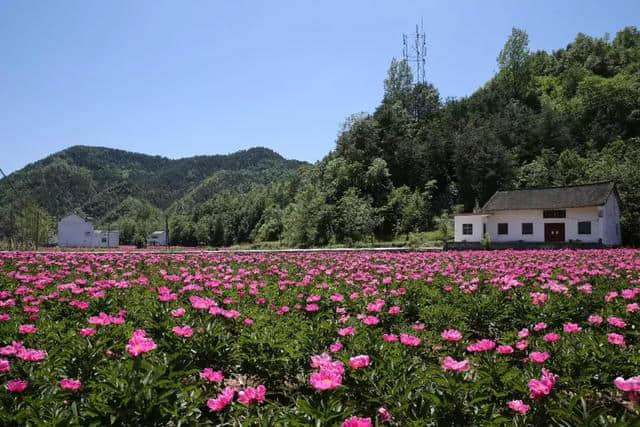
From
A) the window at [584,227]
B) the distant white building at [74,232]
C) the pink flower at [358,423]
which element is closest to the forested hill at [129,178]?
the distant white building at [74,232]

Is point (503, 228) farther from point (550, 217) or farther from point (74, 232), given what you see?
point (74, 232)

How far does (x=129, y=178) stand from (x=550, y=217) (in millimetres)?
154014

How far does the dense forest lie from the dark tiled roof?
562 centimetres

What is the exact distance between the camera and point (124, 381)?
294 centimetres

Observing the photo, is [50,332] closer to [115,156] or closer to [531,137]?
[531,137]

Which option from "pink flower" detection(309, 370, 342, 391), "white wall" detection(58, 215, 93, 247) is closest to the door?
"pink flower" detection(309, 370, 342, 391)

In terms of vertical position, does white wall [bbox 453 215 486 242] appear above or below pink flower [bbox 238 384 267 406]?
above

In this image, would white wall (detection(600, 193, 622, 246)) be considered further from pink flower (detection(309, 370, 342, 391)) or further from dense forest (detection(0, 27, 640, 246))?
pink flower (detection(309, 370, 342, 391))

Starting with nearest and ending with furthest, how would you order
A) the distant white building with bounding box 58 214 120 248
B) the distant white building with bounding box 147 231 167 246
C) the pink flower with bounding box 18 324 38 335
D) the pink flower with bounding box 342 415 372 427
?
the pink flower with bounding box 342 415 372 427
the pink flower with bounding box 18 324 38 335
the distant white building with bounding box 58 214 120 248
the distant white building with bounding box 147 231 167 246

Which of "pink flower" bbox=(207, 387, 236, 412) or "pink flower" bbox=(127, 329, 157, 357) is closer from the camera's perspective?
"pink flower" bbox=(207, 387, 236, 412)

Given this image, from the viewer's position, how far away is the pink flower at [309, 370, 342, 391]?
8.77 ft

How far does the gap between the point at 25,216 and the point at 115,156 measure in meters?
124

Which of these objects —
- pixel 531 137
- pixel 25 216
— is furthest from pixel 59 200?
pixel 531 137

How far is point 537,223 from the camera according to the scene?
37.2 m
